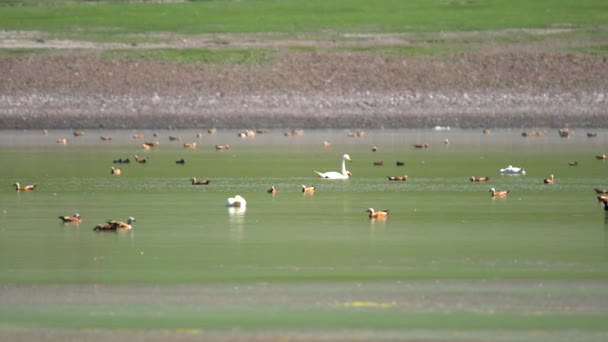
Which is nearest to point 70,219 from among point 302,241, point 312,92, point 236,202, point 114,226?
point 114,226

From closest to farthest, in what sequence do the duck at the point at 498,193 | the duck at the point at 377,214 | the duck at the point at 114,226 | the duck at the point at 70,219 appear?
1. the duck at the point at 114,226
2. the duck at the point at 70,219
3. the duck at the point at 377,214
4. the duck at the point at 498,193

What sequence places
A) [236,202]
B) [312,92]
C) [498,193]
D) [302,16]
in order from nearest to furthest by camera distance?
[236,202] → [498,193] → [312,92] → [302,16]

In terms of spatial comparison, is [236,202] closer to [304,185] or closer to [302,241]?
[302,241]

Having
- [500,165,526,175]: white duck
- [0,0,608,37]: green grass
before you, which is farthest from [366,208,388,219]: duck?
[0,0,608,37]: green grass

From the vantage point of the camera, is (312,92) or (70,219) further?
(312,92)

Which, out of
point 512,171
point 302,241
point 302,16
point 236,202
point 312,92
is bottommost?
point 302,241

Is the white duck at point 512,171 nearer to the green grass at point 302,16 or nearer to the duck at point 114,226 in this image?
the duck at point 114,226

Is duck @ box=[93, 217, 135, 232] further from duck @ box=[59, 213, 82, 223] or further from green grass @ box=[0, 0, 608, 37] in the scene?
green grass @ box=[0, 0, 608, 37]

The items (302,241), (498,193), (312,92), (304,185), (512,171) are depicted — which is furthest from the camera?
Result: (312,92)

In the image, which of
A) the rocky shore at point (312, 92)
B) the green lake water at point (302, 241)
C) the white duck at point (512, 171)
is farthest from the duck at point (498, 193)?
the rocky shore at point (312, 92)

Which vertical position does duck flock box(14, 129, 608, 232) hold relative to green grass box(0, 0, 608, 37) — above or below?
below

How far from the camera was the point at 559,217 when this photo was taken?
65.3 feet

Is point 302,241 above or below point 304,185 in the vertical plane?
below

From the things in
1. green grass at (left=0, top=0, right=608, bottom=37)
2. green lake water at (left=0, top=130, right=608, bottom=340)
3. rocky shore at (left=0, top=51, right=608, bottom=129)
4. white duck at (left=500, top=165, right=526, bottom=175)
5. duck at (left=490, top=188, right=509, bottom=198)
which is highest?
green grass at (left=0, top=0, right=608, bottom=37)
